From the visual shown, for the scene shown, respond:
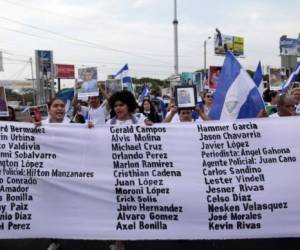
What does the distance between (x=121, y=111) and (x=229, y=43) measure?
54.2 m

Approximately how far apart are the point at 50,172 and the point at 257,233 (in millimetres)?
1985

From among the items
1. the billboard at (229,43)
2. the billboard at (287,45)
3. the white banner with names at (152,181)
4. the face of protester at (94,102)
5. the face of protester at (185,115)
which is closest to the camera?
the white banner with names at (152,181)

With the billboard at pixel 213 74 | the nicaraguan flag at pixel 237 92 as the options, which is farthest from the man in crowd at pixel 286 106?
the billboard at pixel 213 74

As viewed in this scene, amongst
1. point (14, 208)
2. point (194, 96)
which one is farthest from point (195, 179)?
point (14, 208)

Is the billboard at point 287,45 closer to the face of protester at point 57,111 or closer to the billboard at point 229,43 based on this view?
the billboard at point 229,43

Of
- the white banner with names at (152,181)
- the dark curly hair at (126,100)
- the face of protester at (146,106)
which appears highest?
the dark curly hair at (126,100)

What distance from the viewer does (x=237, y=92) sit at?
5500 mm

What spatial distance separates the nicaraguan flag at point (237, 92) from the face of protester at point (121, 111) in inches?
41.9

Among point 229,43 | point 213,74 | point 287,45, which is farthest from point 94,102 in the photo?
point 229,43

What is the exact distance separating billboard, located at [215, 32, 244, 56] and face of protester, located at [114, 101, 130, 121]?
45534 millimetres

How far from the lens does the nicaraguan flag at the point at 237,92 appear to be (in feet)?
17.9

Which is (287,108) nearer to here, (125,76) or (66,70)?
(125,76)

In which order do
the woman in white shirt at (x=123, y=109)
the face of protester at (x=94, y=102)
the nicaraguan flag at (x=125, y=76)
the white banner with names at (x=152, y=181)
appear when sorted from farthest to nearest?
the nicaraguan flag at (x=125, y=76), the face of protester at (x=94, y=102), the woman in white shirt at (x=123, y=109), the white banner with names at (x=152, y=181)

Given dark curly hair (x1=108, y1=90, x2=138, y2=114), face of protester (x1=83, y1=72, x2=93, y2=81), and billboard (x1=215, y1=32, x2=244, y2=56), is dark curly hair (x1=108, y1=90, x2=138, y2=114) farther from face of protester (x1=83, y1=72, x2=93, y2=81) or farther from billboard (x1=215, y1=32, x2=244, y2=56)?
billboard (x1=215, y1=32, x2=244, y2=56)
